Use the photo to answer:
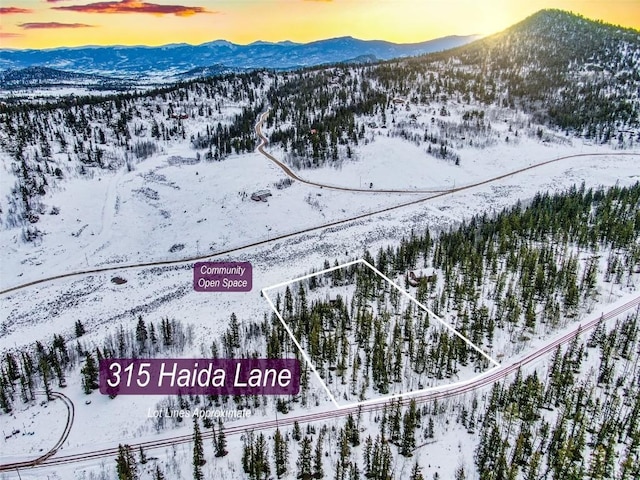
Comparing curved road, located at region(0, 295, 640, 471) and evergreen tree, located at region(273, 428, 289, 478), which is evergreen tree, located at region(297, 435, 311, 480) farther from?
curved road, located at region(0, 295, 640, 471)

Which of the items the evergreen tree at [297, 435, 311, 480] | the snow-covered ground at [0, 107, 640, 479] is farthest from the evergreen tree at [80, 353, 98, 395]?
the evergreen tree at [297, 435, 311, 480]

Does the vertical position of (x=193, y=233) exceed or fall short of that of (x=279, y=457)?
it exceeds it

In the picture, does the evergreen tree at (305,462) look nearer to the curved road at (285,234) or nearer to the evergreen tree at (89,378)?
the evergreen tree at (89,378)

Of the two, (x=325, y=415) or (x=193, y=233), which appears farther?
(x=193, y=233)

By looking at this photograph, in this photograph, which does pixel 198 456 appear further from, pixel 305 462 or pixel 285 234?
pixel 285 234

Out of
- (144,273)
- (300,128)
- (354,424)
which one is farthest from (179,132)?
(354,424)

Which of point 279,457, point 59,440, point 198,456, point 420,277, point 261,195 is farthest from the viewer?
point 261,195

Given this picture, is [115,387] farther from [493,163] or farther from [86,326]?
[493,163]
